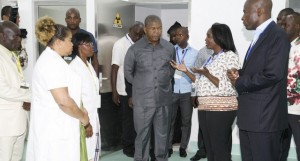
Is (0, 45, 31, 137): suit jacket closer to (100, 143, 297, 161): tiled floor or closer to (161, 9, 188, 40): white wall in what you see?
(100, 143, 297, 161): tiled floor

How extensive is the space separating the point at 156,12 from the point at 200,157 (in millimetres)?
3850

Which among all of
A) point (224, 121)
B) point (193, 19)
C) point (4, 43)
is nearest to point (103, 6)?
point (193, 19)

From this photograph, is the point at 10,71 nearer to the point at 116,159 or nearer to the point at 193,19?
the point at 116,159

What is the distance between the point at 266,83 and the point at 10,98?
6.70 ft

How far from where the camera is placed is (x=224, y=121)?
10.3 ft

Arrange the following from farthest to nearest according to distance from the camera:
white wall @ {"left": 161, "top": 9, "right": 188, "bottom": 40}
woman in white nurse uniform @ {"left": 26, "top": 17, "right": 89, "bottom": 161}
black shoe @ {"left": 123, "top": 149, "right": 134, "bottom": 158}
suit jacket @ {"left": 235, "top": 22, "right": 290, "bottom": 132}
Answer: white wall @ {"left": 161, "top": 9, "right": 188, "bottom": 40} < black shoe @ {"left": 123, "top": 149, "right": 134, "bottom": 158} < woman in white nurse uniform @ {"left": 26, "top": 17, "right": 89, "bottom": 161} < suit jacket @ {"left": 235, "top": 22, "right": 290, "bottom": 132}

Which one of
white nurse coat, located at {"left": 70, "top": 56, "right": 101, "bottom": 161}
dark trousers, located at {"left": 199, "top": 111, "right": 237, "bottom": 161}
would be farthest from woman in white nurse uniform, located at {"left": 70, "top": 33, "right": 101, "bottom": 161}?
dark trousers, located at {"left": 199, "top": 111, "right": 237, "bottom": 161}

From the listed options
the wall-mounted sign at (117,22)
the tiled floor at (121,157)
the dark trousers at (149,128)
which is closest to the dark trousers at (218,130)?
the dark trousers at (149,128)

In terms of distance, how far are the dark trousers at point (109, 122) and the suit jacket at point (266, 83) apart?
237 centimetres

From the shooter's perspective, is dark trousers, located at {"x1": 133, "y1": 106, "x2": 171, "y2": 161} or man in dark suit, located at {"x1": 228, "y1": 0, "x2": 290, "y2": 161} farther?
dark trousers, located at {"x1": 133, "y1": 106, "x2": 171, "y2": 161}

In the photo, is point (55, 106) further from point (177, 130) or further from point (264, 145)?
point (177, 130)

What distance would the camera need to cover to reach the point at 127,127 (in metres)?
4.87

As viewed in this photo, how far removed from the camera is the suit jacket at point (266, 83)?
7.81 feet

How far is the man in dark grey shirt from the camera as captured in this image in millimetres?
3830
